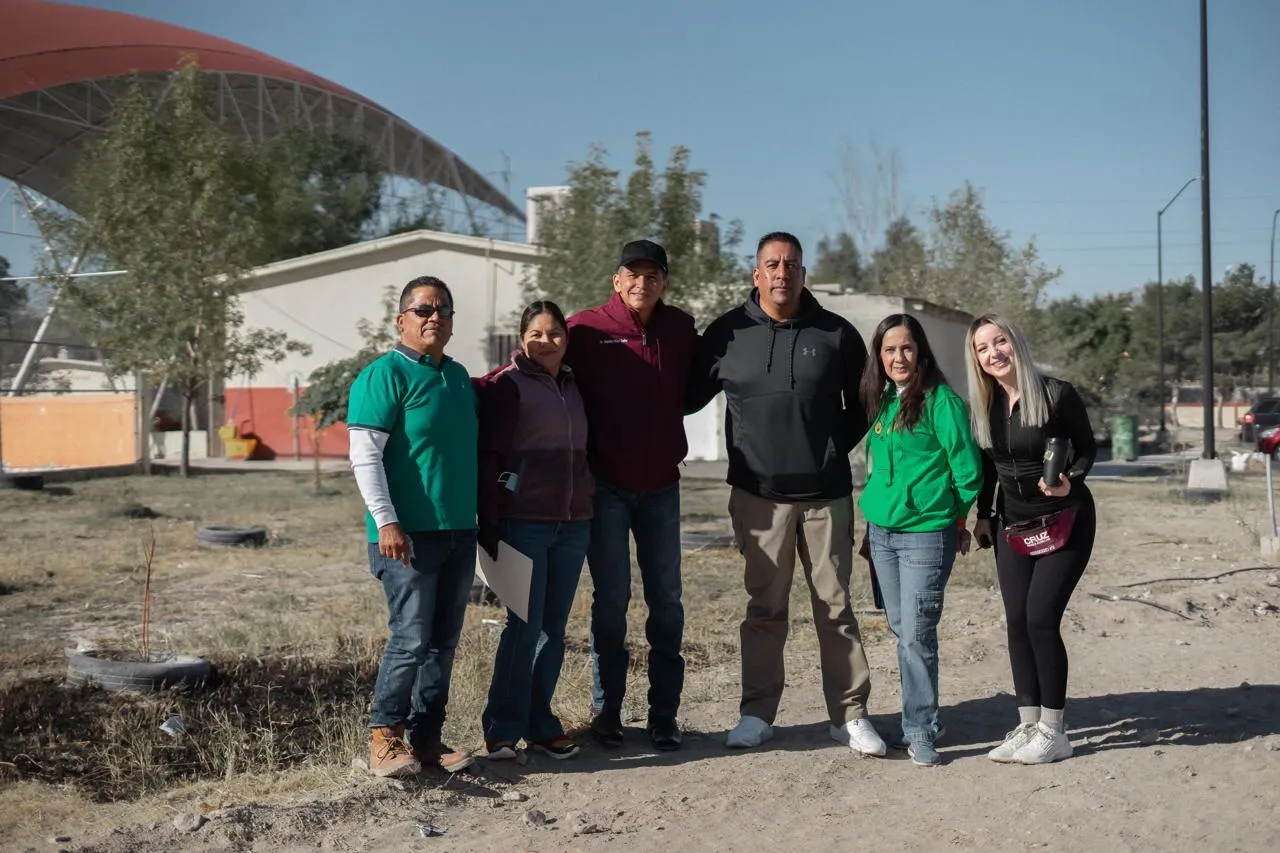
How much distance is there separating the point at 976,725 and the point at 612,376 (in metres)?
2.50

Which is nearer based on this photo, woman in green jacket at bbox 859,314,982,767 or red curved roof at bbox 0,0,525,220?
woman in green jacket at bbox 859,314,982,767

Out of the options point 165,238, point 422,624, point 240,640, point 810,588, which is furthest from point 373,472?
point 165,238

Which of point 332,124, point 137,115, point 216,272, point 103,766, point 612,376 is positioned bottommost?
point 103,766

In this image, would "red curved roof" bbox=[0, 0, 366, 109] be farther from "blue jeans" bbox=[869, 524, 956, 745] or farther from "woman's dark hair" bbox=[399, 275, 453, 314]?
"blue jeans" bbox=[869, 524, 956, 745]

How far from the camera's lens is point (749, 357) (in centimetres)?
542

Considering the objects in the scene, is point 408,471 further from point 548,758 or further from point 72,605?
point 72,605

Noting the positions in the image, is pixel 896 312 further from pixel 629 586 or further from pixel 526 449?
pixel 526 449

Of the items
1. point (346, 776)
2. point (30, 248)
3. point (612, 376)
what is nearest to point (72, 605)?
point (346, 776)

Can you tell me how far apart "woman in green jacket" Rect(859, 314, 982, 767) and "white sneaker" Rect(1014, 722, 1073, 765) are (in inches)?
14.1

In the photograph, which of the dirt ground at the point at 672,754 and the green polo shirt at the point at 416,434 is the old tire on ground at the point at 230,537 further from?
the green polo shirt at the point at 416,434

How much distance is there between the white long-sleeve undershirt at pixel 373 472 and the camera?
15.2ft

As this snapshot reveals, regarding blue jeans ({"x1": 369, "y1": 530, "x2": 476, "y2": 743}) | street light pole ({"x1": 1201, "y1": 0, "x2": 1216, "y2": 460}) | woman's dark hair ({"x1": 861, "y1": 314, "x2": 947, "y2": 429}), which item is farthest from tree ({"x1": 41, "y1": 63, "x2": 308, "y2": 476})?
woman's dark hair ({"x1": 861, "y1": 314, "x2": 947, "y2": 429})

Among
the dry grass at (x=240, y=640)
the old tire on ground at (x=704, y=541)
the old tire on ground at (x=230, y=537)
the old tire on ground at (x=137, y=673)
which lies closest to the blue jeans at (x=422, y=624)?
the dry grass at (x=240, y=640)

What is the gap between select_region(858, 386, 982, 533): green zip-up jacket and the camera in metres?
5.23
